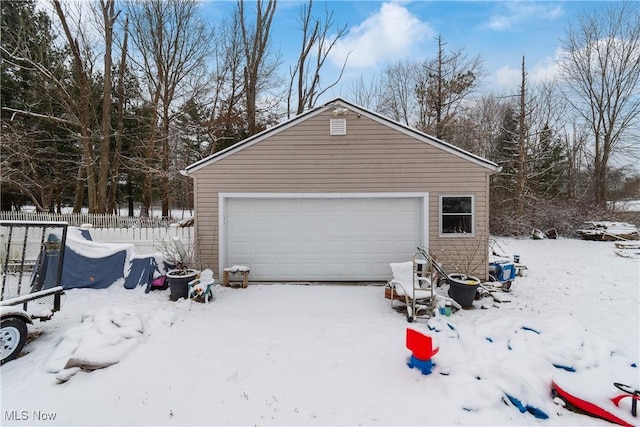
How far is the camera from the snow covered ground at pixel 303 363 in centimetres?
308

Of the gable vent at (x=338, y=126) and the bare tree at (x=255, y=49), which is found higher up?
the bare tree at (x=255, y=49)

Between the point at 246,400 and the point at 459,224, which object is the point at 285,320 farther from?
the point at 459,224

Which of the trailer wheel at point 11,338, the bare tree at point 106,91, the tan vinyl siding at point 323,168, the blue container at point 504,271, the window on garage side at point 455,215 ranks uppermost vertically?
the bare tree at point 106,91

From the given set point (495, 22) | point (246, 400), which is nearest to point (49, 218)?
point (246, 400)

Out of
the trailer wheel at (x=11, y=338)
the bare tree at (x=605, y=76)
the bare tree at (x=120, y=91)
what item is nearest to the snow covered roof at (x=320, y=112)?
the trailer wheel at (x=11, y=338)

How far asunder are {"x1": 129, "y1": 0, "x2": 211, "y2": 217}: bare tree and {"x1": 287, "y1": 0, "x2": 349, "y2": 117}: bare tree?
5259mm

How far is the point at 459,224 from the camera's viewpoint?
7.65 m

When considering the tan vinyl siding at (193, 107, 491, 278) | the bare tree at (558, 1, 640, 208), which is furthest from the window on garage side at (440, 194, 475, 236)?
the bare tree at (558, 1, 640, 208)

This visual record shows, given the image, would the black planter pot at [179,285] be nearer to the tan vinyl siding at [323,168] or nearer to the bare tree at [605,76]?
the tan vinyl siding at [323,168]

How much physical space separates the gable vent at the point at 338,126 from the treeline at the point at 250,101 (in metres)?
10.3

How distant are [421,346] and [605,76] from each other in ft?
77.5

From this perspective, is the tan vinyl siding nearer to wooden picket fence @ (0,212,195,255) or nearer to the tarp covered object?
the tarp covered object

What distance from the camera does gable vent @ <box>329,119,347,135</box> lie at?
7.65 metres

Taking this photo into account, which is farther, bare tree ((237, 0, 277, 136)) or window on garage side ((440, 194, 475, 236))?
bare tree ((237, 0, 277, 136))
